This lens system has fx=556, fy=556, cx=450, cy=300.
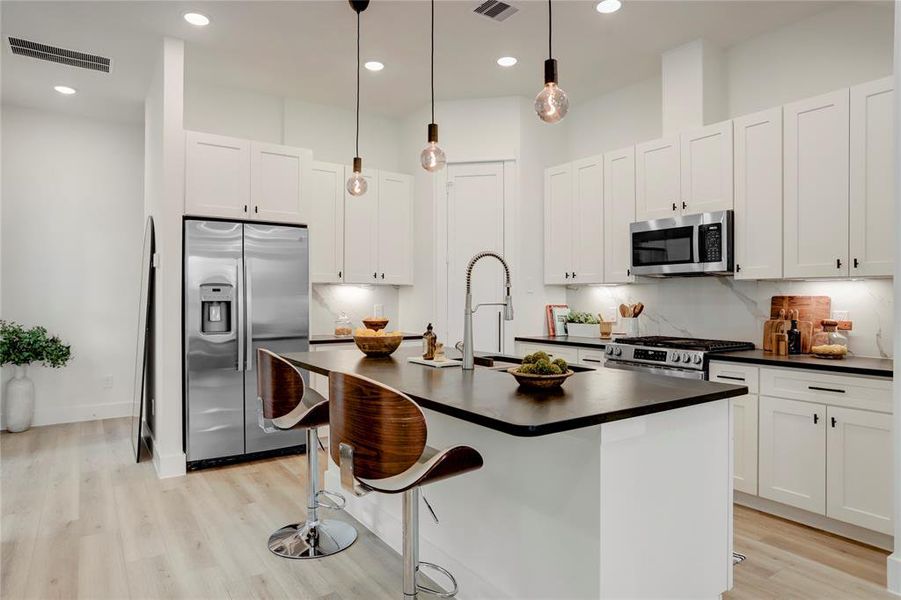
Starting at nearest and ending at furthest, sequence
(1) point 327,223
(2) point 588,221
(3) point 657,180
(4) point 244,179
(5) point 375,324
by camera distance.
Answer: (5) point 375,324 < (3) point 657,180 < (4) point 244,179 < (2) point 588,221 < (1) point 327,223

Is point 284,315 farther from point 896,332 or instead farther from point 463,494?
point 896,332

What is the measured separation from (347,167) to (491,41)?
5.97 feet

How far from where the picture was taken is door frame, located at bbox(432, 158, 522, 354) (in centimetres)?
499

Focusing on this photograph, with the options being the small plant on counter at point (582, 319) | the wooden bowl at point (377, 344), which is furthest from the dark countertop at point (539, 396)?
the small plant on counter at point (582, 319)

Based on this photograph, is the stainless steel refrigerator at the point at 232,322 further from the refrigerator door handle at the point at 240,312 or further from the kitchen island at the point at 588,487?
the kitchen island at the point at 588,487

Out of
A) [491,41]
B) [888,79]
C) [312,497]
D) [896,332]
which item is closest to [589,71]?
[491,41]

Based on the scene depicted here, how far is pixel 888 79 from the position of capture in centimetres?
293

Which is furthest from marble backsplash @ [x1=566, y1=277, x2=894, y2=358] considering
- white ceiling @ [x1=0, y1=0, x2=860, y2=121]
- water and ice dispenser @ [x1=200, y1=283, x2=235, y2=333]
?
water and ice dispenser @ [x1=200, y1=283, x2=235, y2=333]

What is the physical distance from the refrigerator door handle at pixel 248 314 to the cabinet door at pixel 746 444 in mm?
3345

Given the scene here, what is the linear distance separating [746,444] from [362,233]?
3.62 m

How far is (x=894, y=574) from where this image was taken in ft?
7.86

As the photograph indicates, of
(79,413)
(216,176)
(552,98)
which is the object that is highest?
(216,176)

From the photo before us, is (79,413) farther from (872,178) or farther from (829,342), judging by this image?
(872,178)

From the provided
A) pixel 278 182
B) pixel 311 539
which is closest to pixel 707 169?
pixel 278 182
